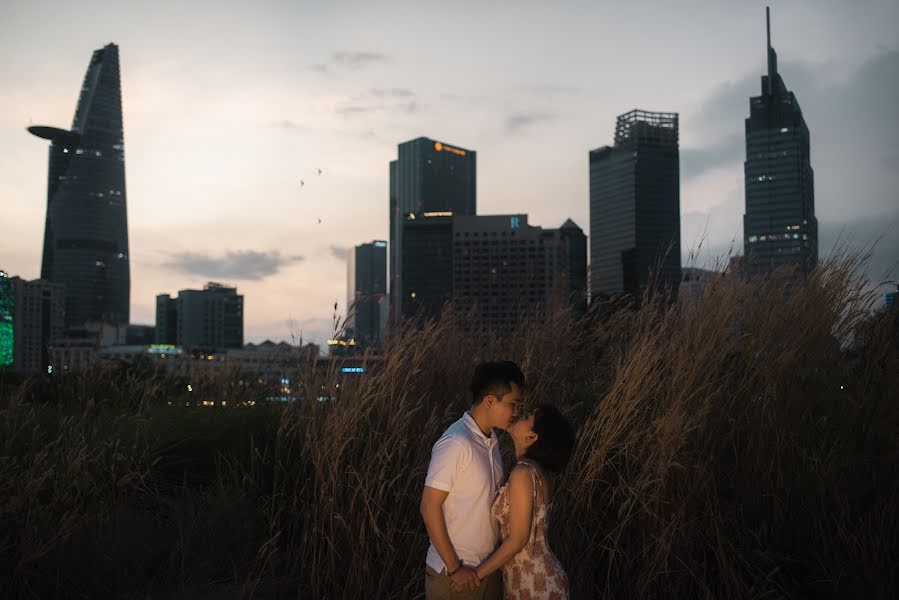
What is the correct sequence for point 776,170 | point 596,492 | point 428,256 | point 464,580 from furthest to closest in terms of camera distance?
point 776,170 → point 428,256 → point 596,492 → point 464,580

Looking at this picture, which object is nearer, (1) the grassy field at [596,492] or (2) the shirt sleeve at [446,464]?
(2) the shirt sleeve at [446,464]

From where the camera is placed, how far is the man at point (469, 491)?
93.4 inches

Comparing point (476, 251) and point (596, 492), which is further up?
point (476, 251)

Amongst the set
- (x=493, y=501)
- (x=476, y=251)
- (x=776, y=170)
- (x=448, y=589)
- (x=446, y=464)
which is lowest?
(x=448, y=589)

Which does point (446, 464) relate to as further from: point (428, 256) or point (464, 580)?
point (428, 256)

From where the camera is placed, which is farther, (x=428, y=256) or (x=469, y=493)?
(x=428, y=256)

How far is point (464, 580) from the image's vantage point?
2383mm

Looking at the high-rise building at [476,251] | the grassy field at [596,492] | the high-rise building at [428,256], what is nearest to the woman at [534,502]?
the grassy field at [596,492]

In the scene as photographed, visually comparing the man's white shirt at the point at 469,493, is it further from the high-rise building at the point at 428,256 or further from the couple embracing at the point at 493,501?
the high-rise building at the point at 428,256

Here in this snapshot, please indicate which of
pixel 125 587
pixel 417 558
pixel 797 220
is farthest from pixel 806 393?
pixel 797 220

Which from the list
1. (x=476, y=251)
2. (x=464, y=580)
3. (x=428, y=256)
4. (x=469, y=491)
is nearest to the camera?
(x=464, y=580)

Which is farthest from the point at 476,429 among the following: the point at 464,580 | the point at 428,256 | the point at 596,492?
the point at 428,256

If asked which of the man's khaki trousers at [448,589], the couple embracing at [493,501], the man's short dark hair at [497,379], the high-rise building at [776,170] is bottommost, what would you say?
the man's khaki trousers at [448,589]

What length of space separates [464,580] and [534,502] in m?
0.35
